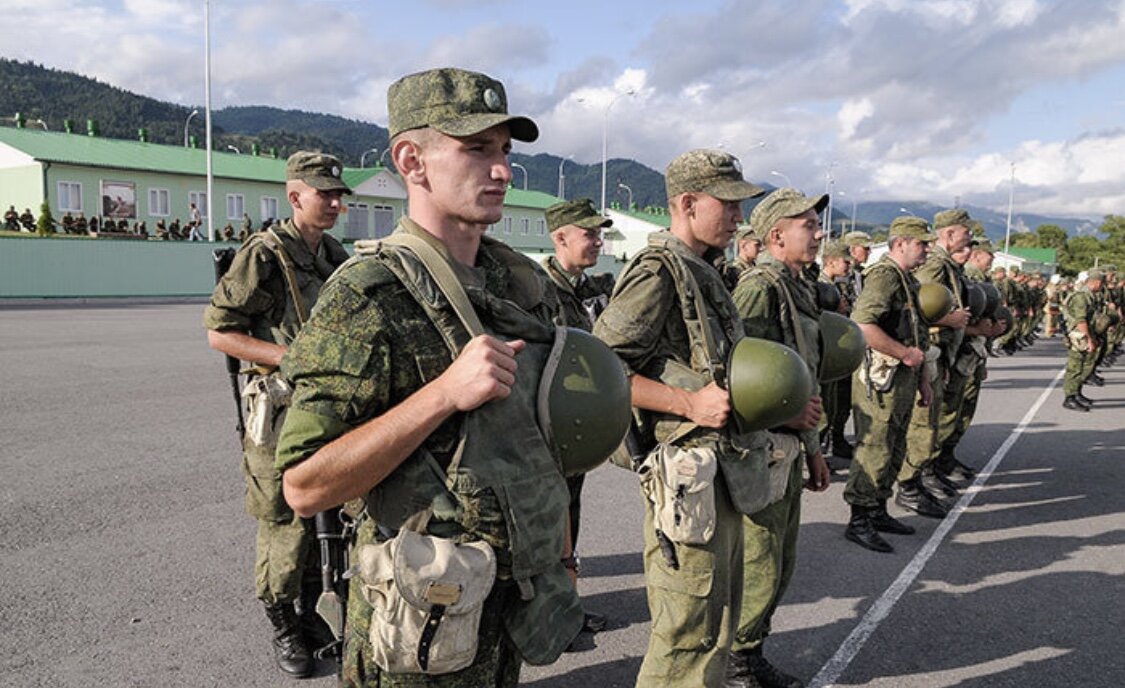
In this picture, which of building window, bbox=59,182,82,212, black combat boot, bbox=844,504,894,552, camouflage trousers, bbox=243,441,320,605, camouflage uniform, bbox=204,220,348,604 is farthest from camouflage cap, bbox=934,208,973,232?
building window, bbox=59,182,82,212

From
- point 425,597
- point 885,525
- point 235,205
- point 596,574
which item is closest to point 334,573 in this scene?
point 425,597

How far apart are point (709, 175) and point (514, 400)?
1773 millimetres

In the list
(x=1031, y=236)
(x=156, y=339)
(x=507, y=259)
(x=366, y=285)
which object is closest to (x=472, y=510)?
(x=366, y=285)

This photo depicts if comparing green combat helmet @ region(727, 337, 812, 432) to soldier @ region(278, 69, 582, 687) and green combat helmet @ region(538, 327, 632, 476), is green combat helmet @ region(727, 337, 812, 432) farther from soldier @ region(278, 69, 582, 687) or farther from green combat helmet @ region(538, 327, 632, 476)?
soldier @ region(278, 69, 582, 687)

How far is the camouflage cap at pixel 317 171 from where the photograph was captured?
12.6 feet

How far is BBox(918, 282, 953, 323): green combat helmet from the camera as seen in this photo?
578 centimetres

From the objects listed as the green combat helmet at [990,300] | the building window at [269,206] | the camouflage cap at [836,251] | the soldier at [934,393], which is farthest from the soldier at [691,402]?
the building window at [269,206]

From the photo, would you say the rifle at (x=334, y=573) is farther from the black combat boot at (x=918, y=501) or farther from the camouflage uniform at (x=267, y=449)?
the black combat boot at (x=918, y=501)

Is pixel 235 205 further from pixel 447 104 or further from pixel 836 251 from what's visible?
pixel 447 104

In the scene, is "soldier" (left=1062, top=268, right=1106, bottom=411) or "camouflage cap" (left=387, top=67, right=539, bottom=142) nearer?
"camouflage cap" (left=387, top=67, right=539, bottom=142)

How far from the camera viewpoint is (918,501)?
648cm

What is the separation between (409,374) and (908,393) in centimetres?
486

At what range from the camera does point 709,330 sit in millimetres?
3010

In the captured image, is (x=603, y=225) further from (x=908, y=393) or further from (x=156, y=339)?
(x=156, y=339)
